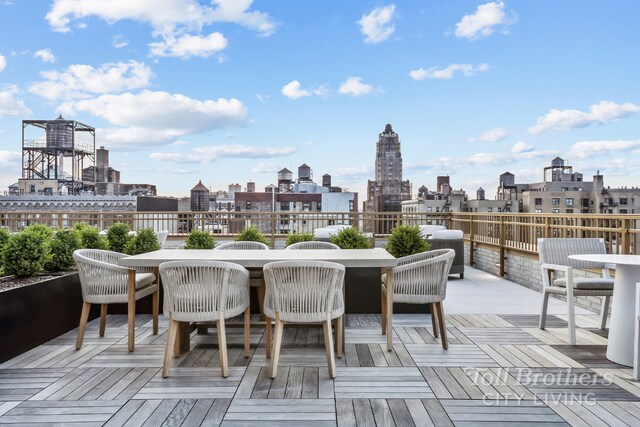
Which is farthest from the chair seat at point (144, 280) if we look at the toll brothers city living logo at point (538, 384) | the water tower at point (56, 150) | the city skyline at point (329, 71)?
the water tower at point (56, 150)

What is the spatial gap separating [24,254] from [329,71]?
39.3ft

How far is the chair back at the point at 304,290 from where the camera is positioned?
8.96ft

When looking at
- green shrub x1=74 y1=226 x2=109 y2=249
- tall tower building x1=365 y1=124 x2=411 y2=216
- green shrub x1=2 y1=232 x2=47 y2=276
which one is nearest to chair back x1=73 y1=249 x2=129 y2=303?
green shrub x1=2 y1=232 x2=47 y2=276

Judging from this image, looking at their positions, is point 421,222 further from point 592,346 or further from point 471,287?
point 592,346

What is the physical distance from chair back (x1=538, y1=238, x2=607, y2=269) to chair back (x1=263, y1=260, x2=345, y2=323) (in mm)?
2360

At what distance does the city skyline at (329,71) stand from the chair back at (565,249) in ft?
25.5

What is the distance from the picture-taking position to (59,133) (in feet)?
119

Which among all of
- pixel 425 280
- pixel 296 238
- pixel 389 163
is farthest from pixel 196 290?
pixel 389 163

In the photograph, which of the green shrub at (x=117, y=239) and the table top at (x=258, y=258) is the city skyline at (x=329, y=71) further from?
the table top at (x=258, y=258)

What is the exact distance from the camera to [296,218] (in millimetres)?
10594

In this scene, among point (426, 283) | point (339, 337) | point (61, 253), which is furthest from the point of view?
point (61, 253)

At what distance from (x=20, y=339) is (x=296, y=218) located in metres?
7.55

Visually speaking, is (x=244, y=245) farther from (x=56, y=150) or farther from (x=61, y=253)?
(x=56, y=150)

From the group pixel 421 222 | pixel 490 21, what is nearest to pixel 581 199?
pixel 490 21
